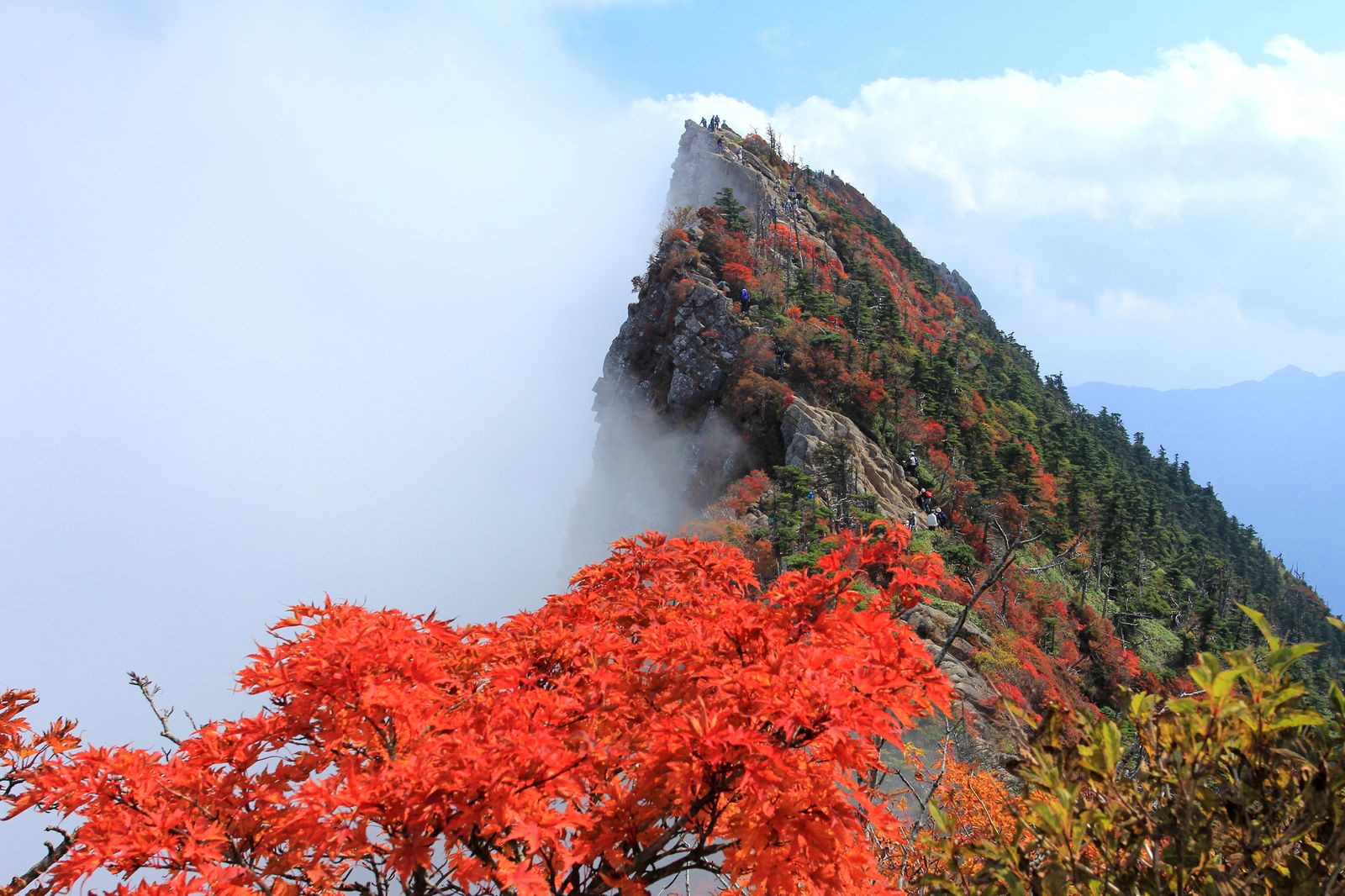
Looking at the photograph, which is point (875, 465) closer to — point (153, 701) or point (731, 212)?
point (731, 212)

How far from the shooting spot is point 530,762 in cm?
324

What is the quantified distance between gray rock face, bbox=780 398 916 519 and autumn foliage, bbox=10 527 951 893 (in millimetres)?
22615

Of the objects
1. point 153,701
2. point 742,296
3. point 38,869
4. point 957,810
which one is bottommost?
point 957,810

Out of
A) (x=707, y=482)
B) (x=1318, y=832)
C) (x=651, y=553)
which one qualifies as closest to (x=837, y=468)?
(x=707, y=482)

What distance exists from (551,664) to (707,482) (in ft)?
92.9

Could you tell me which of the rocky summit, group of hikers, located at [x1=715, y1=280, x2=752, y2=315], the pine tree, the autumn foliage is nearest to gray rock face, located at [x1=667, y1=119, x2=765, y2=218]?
the rocky summit

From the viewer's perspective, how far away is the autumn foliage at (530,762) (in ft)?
10.5

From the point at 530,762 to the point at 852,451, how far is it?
24754mm

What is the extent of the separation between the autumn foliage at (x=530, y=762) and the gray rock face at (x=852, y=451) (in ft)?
74.2

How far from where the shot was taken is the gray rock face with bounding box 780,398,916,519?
2681 centimetres

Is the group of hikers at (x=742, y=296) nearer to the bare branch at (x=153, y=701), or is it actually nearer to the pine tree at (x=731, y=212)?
the pine tree at (x=731, y=212)

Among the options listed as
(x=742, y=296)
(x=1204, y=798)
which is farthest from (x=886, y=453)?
(x=1204, y=798)

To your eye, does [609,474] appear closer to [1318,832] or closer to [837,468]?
[837,468]

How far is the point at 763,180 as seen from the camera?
174 ft
